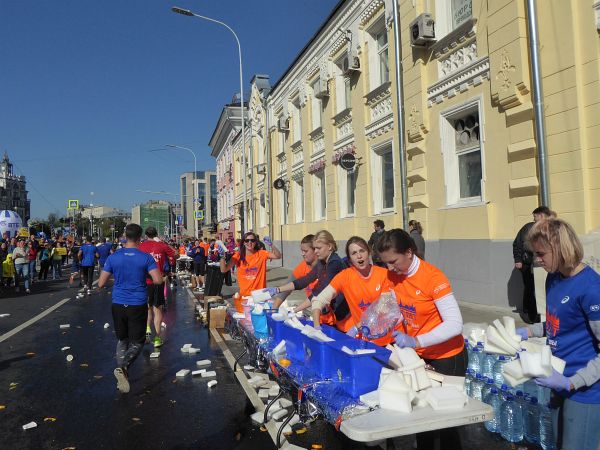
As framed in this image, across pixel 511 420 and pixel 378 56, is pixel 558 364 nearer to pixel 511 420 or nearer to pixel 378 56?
pixel 511 420

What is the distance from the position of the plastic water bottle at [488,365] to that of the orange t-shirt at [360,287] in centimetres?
145

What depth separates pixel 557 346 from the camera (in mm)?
2508

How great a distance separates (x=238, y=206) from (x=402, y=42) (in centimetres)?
2342

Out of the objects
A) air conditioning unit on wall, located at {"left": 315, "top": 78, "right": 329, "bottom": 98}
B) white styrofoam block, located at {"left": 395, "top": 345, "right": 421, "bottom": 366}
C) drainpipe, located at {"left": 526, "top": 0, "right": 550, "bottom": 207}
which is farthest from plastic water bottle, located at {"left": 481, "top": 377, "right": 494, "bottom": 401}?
air conditioning unit on wall, located at {"left": 315, "top": 78, "right": 329, "bottom": 98}

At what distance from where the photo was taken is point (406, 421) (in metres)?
2.48

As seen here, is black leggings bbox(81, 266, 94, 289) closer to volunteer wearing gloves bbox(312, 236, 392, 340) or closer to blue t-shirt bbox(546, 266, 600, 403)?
volunteer wearing gloves bbox(312, 236, 392, 340)

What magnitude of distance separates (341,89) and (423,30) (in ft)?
20.3

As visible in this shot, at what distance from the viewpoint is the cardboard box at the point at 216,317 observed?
949cm

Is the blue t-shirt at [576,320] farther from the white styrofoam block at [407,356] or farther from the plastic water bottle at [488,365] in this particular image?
the plastic water bottle at [488,365]

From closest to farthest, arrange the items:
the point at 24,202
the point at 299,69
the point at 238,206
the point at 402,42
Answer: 1. the point at 402,42
2. the point at 299,69
3. the point at 238,206
4. the point at 24,202

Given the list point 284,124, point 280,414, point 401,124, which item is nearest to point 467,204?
point 401,124

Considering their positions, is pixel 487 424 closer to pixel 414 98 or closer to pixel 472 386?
pixel 472 386

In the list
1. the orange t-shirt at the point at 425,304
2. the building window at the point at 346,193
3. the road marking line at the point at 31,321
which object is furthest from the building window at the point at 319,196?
the orange t-shirt at the point at 425,304

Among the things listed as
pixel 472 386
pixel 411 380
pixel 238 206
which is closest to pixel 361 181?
pixel 472 386
